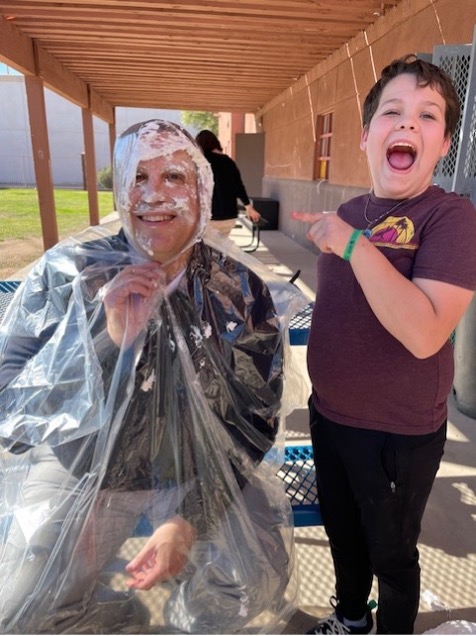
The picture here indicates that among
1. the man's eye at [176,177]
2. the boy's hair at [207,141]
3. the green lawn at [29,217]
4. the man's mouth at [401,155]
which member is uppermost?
the boy's hair at [207,141]

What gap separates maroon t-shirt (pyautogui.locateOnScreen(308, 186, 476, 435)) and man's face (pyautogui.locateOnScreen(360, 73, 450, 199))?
0.17 feet

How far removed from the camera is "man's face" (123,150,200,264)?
1.17m

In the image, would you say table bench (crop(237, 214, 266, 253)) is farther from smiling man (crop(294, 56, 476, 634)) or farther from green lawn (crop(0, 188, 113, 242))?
smiling man (crop(294, 56, 476, 634))

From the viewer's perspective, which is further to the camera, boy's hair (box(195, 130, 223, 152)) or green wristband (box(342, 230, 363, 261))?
boy's hair (box(195, 130, 223, 152))

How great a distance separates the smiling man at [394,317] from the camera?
0.99m

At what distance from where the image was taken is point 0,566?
3.79 ft

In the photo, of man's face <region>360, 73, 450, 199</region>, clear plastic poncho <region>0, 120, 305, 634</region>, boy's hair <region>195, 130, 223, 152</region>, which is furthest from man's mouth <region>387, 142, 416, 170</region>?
boy's hair <region>195, 130, 223, 152</region>

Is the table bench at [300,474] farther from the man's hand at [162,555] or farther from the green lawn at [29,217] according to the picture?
the green lawn at [29,217]

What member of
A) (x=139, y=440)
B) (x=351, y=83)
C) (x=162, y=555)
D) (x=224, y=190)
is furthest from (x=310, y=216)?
(x=351, y=83)

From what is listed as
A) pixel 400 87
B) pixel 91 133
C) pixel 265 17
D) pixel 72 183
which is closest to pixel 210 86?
pixel 91 133

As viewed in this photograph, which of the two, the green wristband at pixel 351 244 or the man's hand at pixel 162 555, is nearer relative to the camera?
the green wristband at pixel 351 244

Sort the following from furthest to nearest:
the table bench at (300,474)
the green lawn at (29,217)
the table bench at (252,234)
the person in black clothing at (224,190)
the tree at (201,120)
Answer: the tree at (201,120)
the green lawn at (29,217)
the table bench at (252,234)
the person in black clothing at (224,190)
the table bench at (300,474)

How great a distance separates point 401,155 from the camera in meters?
1.12

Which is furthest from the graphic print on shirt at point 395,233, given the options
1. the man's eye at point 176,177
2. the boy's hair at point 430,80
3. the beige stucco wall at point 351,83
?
the beige stucco wall at point 351,83
